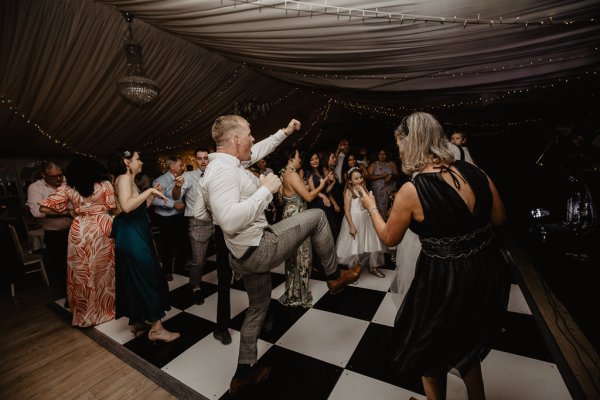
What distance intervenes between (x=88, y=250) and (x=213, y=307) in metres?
1.15

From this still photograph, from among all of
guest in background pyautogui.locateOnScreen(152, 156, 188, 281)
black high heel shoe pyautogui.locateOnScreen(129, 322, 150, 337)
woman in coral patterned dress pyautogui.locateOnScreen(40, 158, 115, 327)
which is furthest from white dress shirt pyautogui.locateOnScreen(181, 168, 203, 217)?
black high heel shoe pyautogui.locateOnScreen(129, 322, 150, 337)

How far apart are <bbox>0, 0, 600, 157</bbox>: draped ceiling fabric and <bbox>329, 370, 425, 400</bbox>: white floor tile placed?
223 cm

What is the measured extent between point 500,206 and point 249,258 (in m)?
1.18

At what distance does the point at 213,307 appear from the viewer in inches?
97.7

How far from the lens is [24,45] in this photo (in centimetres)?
291

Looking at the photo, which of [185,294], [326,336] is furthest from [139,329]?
[326,336]

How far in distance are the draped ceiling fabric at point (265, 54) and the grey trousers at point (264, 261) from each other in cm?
139

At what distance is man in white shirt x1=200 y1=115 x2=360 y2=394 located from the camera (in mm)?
1238

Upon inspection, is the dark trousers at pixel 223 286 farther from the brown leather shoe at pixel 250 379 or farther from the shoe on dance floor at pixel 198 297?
the shoe on dance floor at pixel 198 297

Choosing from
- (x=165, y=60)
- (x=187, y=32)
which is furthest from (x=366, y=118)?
(x=187, y=32)

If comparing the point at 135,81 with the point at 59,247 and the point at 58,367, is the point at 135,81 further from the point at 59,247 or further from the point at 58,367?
the point at 58,367

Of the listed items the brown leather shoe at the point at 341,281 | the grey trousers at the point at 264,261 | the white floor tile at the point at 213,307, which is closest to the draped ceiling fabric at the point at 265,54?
the grey trousers at the point at 264,261

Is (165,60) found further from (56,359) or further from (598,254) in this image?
(598,254)

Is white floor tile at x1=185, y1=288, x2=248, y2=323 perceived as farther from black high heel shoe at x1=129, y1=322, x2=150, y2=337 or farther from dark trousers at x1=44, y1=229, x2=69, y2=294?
dark trousers at x1=44, y1=229, x2=69, y2=294
